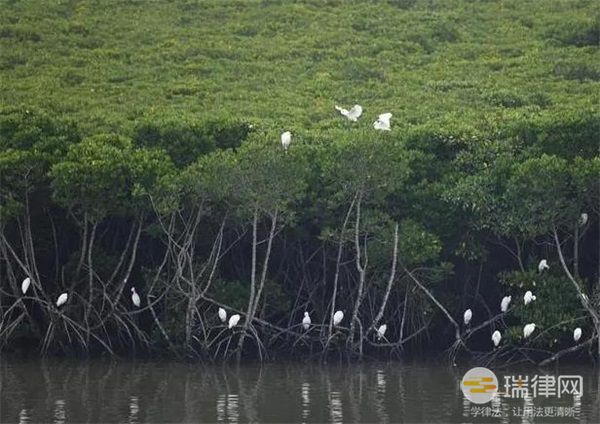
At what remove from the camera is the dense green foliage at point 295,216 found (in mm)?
21406

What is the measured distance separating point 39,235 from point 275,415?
302 inches

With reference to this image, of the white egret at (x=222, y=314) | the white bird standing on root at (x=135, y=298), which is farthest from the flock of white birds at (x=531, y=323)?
the white bird standing on root at (x=135, y=298)

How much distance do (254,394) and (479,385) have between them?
11.4 ft

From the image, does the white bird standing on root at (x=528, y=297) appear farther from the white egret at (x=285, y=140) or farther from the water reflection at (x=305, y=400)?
the white egret at (x=285, y=140)

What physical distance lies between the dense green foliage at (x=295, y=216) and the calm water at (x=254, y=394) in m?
0.73

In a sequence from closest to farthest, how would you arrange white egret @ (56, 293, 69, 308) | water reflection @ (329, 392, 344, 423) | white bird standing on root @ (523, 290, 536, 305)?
water reflection @ (329, 392, 344, 423) → white bird standing on root @ (523, 290, 536, 305) → white egret @ (56, 293, 69, 308)

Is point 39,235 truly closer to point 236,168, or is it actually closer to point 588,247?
point 236,168

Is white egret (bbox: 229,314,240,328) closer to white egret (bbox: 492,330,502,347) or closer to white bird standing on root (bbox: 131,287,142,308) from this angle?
white bird standing on root (bbox: 131,287,142,308)

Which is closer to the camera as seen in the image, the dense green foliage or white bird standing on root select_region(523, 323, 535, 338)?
white bird standing on root select_region(523, 323, 535, 338)

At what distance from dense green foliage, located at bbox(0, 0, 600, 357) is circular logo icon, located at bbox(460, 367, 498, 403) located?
0.83 m

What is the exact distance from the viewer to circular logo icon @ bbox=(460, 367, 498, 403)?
19.2 meters

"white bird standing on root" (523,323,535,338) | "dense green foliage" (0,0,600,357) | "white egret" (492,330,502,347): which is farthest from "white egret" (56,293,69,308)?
"white bird standing on root" (523,323,535,338)

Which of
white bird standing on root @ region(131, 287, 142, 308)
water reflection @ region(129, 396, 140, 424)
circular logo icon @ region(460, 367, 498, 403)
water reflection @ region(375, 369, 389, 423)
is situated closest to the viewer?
water reflection @ region(129, 396, 140, 424)

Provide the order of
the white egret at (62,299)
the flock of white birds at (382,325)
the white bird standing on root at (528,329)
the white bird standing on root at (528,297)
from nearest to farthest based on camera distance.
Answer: the white bird standing on root at (528,329) < the flock of white birds at (382,325) < the white bird standing on root at (528,297) < the white egret at (62,299)
